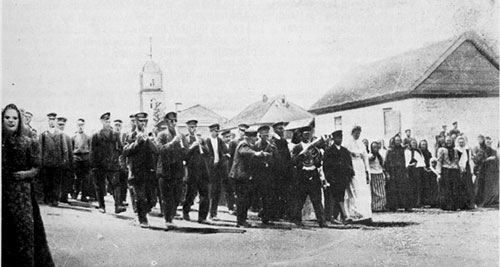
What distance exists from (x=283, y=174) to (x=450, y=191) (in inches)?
74.9

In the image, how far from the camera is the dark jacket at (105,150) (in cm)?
563

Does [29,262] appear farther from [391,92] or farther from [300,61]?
[391,92]

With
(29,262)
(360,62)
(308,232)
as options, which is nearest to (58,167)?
(29,262)

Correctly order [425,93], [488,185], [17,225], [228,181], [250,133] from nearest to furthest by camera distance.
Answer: [17,225] < [250,133] < [228,181] < [425,93] < [488,185]

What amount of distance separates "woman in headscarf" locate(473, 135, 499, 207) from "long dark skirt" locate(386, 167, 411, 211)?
730 mm

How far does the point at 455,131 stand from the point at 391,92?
0.80m

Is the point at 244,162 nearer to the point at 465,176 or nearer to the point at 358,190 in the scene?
the point at 358,190

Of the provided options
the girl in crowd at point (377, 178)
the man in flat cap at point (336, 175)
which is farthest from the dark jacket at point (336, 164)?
the girl in crowd at point (377, 178)

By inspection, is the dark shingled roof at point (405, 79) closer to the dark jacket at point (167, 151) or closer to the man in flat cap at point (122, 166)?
the dark jacket at point (167, 151)

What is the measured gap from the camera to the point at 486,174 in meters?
6.25

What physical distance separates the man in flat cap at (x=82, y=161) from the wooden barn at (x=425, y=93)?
2286 millimetres

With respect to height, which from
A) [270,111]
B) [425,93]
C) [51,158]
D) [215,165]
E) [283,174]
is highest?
[425,93]

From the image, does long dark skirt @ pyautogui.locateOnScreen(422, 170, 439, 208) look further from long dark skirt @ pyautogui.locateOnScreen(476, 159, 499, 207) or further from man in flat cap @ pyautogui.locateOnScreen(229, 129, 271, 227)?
man in flat cap @ pyautogui.locateOnScreen(229, 129, 271, 227)

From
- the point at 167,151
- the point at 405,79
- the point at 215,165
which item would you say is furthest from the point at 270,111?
the point at 405,79
